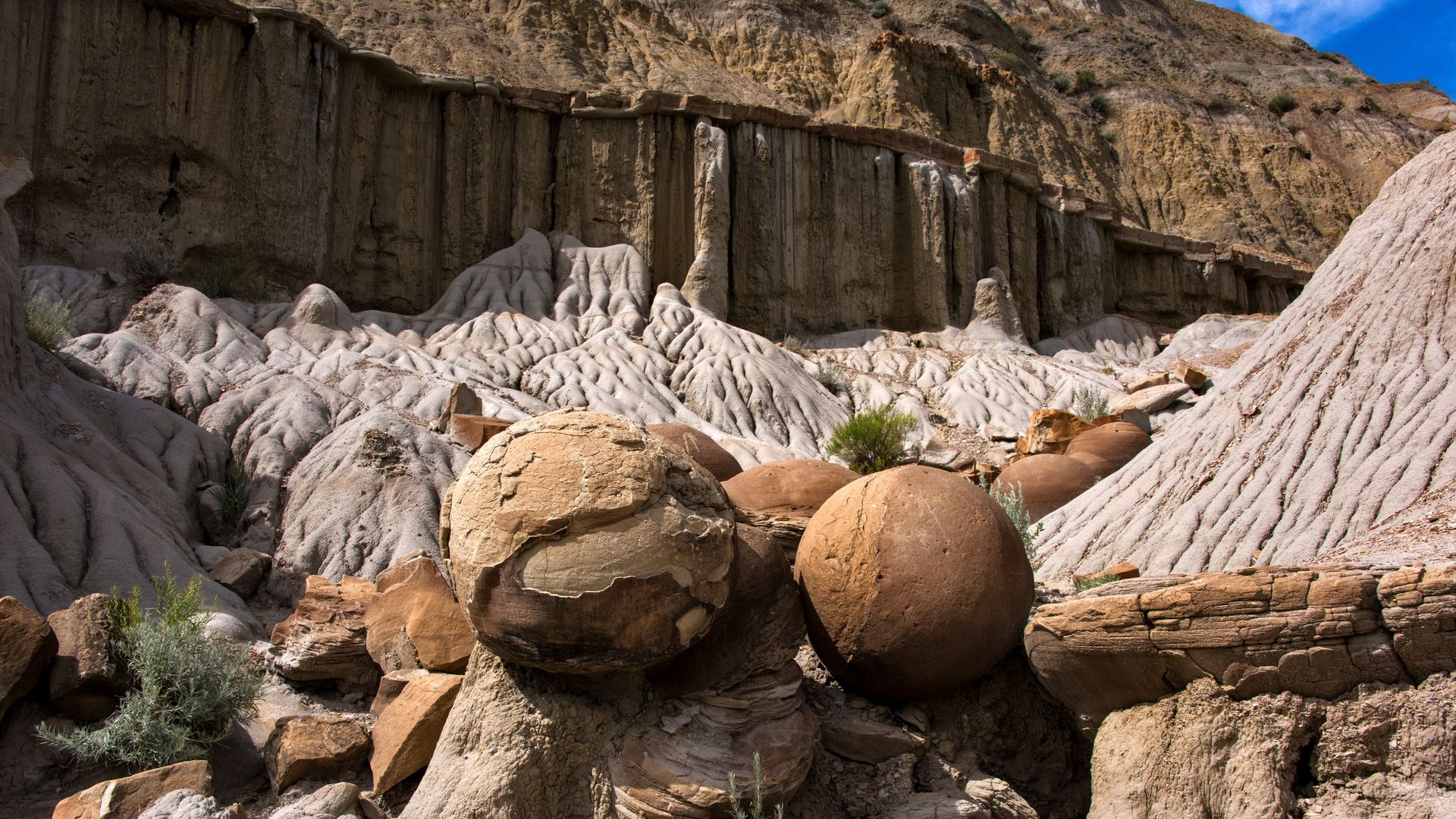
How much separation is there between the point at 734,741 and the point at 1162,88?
4728 cm

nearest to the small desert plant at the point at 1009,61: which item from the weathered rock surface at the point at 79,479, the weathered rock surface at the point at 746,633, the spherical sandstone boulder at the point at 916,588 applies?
the weathered rock surface at the point at 79,479

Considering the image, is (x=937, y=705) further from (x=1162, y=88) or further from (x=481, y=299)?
(x=1162, y=88)

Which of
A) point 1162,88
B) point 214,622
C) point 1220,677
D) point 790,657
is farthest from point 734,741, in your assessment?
point 1162,88

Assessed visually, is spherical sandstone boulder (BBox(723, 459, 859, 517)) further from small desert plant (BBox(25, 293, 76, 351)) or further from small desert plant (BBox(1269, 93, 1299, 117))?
small desert plant (BBox(1269, 93, 1299, 117))

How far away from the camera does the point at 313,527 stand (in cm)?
1133

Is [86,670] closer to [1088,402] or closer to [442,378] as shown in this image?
[442,378]

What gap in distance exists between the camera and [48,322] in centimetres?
1298

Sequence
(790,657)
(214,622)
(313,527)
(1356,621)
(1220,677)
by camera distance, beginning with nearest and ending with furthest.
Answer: (1356,621), (1220,677), (790,657), (214,622), (313,527)

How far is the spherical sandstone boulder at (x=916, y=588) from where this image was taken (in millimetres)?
4938

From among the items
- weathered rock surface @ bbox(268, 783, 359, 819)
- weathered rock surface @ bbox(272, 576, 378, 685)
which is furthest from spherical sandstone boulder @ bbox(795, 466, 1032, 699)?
weathered rock surface @ bbox(272, 576, 378, 685)

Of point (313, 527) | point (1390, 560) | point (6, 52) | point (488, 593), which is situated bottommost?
point (313, 527)

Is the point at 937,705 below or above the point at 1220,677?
below

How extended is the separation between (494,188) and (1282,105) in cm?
3785

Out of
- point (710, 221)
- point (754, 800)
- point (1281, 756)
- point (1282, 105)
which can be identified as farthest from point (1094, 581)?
point (1282, 105)
